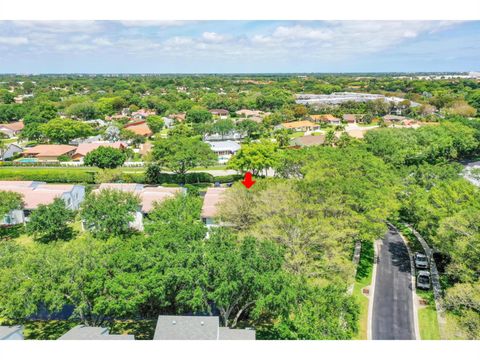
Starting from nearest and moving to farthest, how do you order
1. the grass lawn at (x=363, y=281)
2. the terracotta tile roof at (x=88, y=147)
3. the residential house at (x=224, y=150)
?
the grass lawn at (x=363, y=281) → the residential house at (x=224, y=150) → the terracotta tile roof at (x=88, y=147)

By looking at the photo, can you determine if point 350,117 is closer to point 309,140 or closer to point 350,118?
point 350,118

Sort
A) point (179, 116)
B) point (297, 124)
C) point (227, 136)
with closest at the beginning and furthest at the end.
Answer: point (227, 136) < point (297, 124) < point (179, 116)

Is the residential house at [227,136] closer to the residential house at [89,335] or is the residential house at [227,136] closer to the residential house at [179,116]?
the residential house at [179,116]

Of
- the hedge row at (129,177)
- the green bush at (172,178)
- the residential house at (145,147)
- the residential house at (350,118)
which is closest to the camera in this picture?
the green bush at (172,178)

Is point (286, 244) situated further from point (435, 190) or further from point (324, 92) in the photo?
point (324, 92)

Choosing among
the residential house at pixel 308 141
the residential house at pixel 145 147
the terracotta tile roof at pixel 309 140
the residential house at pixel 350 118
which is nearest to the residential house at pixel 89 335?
the residential house at pixel 145 147

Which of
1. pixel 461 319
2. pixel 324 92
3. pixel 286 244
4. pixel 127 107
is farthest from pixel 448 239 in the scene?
pixel 324 92

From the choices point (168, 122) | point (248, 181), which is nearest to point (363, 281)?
point (248, 181)

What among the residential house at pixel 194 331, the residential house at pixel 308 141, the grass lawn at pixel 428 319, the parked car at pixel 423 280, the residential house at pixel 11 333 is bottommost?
the grass lawn at pixel 428 319
